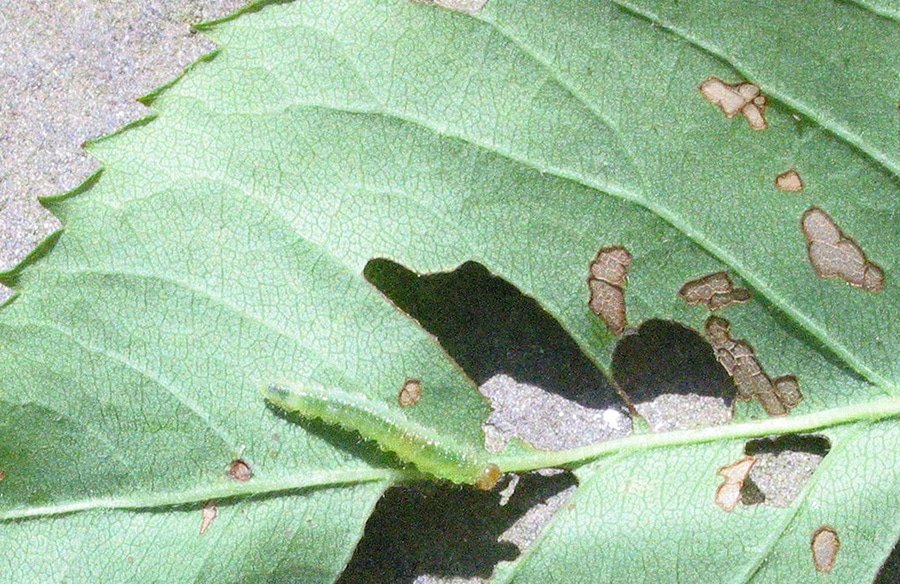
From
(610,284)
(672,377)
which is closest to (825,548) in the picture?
(672,377)

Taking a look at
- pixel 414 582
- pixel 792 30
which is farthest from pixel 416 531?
pixel 792 30

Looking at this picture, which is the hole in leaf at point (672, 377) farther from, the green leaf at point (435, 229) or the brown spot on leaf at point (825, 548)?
the brown spot on leaf at point (825, 548)

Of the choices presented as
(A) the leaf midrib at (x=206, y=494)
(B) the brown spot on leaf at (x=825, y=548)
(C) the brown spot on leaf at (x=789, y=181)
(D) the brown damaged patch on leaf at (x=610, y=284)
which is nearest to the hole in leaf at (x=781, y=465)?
(B) the brown spot on leaf at (x=825, y=548)

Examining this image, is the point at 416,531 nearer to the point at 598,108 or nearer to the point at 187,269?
the point at 187,269


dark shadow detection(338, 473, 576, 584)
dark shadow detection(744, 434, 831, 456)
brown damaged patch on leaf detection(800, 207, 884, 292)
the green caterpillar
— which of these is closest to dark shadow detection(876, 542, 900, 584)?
dark shadow detection(744, 434, 831, 456)

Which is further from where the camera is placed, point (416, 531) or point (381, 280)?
point (416, 531)

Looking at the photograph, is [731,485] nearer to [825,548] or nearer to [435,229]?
[825,548]
